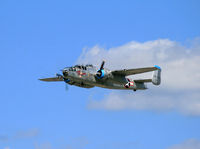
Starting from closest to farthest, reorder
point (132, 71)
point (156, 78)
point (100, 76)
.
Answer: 1. point (100, 76)
2. point (132, 71)
3. point (156, 78)

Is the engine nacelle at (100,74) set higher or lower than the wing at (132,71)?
lower

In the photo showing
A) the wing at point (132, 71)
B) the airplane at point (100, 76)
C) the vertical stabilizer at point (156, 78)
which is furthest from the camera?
the vertical stabilizer at point (156, 78)

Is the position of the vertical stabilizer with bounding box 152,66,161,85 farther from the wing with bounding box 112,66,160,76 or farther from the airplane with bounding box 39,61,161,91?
the wing with bounding box 112,66,160,76

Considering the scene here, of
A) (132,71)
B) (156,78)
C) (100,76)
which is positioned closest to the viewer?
(100,76)

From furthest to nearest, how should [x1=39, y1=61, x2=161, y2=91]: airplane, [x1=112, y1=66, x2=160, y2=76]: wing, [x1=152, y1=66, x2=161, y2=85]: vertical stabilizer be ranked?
[x1=152, y1=66, x2=161, y2=85]: vertical stabilizer < [x1=112, y1=66, x2=160, y2=76]: wing < [x1=39, y1=61, x2=161, y2=91]: airplane

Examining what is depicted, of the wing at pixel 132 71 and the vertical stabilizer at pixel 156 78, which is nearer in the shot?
the wing at pixel 132 71

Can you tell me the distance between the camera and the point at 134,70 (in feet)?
217

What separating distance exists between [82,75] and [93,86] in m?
5.26

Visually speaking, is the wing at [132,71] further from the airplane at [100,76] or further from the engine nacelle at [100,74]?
the engine nacelle at [100,74]

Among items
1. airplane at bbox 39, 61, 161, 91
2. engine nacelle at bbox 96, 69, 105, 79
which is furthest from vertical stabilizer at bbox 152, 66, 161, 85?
engine nacelle at bbox 96, 69, 105, 79

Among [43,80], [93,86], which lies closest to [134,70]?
[93,86]

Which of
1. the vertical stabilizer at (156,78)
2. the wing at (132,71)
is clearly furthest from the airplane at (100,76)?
the vertical stabilizer at (156,78)

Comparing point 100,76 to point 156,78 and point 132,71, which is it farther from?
point 156,78

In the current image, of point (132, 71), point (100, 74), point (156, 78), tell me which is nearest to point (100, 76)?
point (100, 74)
